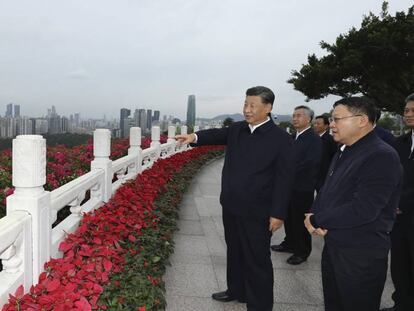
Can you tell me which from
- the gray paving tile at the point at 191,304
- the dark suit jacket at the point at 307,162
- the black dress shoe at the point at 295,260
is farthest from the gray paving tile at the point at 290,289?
the dark suit jacket at the point at 307,162

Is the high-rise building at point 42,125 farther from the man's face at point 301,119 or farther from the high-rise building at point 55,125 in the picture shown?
the man's face at point 301,119

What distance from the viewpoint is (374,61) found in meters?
18.5

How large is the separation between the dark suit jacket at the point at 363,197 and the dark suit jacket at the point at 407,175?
33.1 inches

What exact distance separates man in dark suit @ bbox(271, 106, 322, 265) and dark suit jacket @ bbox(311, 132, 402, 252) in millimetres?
2118

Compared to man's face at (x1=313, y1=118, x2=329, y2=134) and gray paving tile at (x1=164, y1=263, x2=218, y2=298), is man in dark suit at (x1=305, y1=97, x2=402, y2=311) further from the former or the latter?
man's face at (x1=313, y1=118, x2=329, y2=134)

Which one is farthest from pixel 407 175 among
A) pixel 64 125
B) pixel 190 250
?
pixel 64 125

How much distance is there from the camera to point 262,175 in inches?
127

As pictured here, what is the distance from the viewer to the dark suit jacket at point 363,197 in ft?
7.45

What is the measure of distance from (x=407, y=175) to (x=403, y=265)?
0.83 metres

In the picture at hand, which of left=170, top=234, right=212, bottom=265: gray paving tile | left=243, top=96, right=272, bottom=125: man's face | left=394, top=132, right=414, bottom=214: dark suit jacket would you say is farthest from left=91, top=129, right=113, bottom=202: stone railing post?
left=394, top=132, right=414, bottom=214: dark suit jacket

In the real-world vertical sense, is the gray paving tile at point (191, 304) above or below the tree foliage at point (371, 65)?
below

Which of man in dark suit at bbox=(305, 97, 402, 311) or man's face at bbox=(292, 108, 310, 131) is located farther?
man's face at bbox=(292, 108, 310, 131)

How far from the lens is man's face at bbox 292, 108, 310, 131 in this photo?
4781 millimetres

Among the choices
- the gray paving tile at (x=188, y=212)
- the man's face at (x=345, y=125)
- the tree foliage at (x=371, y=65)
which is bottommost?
the gray paving tile at (x=188, y=212)
